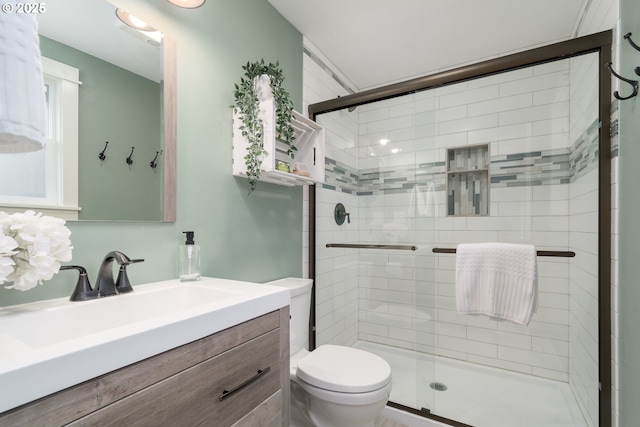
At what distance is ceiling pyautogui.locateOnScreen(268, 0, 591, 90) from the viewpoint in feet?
6.39

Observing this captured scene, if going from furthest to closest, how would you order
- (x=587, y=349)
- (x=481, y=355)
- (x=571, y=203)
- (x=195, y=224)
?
(x=481, y=355) < (x=571, y=203) < (x=587, y=349) < (x=195, y=224)

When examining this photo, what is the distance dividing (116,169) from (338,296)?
1754 millimetres

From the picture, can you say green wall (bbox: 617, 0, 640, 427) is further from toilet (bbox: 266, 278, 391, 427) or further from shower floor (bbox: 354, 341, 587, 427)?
toilet (bbox: 266, 278, 391, 427)

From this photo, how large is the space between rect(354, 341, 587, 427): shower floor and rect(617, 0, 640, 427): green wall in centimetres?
60

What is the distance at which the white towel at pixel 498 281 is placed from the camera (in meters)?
1.70

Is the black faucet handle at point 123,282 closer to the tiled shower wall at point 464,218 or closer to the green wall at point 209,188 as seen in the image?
the green wall at point 209,188

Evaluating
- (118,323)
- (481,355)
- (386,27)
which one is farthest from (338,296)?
(386,27)

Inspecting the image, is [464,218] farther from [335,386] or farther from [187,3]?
[187,3]

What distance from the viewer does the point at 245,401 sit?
896 millimetres

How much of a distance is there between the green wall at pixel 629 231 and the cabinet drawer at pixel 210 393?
1.45 metres

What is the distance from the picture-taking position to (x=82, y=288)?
95cm

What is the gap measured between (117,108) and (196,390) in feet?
3.37

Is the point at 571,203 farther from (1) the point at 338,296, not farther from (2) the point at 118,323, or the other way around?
(2) the point at 118,323

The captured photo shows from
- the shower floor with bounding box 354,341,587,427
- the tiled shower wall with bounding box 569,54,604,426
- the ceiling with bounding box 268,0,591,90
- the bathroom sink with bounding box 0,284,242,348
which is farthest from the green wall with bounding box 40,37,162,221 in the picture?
the tiled shower wall with bounding box 569,54,604,426
